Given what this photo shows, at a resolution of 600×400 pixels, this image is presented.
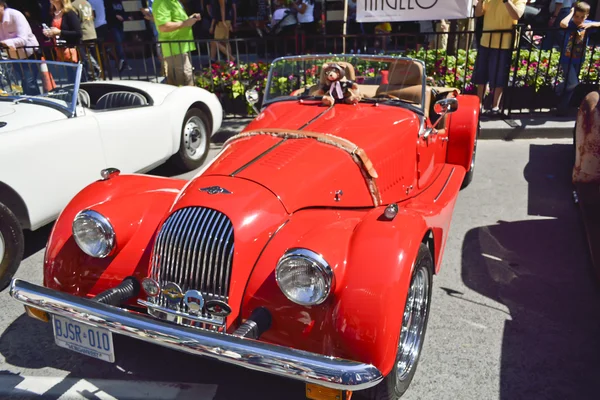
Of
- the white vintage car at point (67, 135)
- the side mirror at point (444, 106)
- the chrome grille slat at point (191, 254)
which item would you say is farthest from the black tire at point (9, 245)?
the side mirror at point (444, 106)

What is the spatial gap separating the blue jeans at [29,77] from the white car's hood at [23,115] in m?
0.19

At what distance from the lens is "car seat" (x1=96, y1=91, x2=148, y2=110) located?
18.4 feet

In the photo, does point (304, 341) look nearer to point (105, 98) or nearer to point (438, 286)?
point (438, 286)

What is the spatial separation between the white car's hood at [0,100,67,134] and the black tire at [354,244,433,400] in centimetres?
340

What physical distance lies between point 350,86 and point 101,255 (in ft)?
7.37

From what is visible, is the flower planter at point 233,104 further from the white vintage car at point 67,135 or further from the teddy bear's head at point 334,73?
the teddy bear's head at point 334,73

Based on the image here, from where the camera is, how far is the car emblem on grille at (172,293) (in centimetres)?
257

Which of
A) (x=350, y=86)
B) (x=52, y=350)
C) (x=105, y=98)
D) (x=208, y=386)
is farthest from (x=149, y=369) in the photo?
(x=105, y=98)

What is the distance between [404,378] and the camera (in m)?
2.65

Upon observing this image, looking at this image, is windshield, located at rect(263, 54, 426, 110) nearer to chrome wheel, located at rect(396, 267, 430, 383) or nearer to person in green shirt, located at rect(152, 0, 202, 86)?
chrome wheel, located at rect(396, 267, 430, 383)

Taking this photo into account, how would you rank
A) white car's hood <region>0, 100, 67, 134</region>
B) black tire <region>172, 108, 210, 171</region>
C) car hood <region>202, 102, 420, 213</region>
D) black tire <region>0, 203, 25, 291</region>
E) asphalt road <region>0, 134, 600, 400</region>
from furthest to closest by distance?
black tire <region>172, 108, 210, 171</region> < white car's hood <region>0, 100, 67, 134</region> < black tire <region>0, 203, 25, 291</region> < car hood <region>202, 102, 420, 213</region> < asphalt road <region>0, 134, 600, 400</region>

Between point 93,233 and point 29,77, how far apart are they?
110 inches

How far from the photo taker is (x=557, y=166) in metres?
5.94

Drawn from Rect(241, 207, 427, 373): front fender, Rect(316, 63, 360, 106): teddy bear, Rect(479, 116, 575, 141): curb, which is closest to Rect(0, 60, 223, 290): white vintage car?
Rect(316, 63, 360, 106): teddy bear
